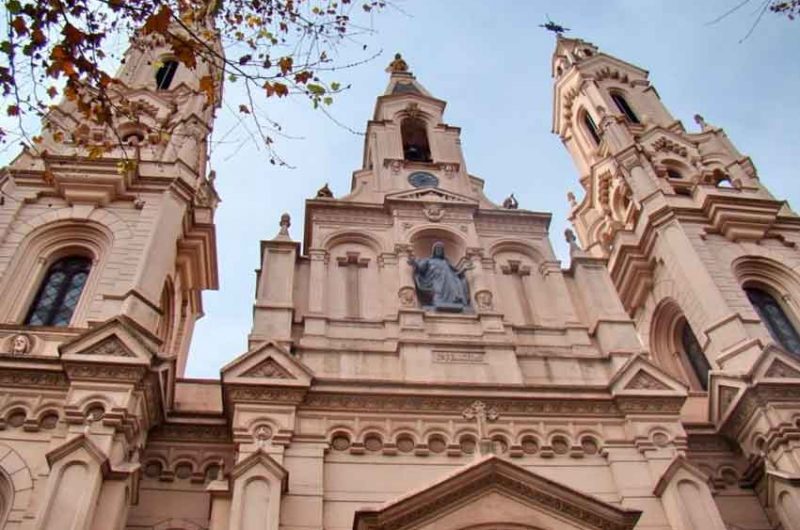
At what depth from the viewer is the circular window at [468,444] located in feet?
45.5

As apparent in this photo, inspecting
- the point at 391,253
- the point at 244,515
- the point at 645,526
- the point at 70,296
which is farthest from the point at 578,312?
the point at 70,296

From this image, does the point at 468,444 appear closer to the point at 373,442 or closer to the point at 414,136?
the point at 373,442

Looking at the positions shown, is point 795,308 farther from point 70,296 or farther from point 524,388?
point 70,296

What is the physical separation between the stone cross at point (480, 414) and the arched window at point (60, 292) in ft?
26.3

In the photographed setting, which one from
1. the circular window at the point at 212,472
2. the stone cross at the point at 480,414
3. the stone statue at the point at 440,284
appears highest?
the stone statue at the point at 440,284

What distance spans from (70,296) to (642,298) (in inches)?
553

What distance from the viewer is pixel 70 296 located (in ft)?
55.6

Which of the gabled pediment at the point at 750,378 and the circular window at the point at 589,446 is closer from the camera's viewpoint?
the circular window at the point at 589,446

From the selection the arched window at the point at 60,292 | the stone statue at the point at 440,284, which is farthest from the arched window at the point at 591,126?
the arched window at the point at 60,292

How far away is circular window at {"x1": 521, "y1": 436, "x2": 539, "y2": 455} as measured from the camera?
14.0 m

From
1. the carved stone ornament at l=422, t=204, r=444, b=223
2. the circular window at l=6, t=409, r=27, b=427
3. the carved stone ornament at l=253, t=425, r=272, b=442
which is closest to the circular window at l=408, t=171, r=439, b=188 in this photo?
the carved stone ornament at l=422, t=204, r=444, b=223

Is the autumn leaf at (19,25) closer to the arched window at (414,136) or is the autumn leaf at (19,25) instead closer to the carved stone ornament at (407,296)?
the carved stone ornament at (407,296)

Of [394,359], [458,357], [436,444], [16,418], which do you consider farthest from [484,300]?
[16,418]

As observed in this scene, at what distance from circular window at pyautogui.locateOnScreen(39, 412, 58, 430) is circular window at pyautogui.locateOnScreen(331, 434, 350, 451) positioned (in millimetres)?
4421
